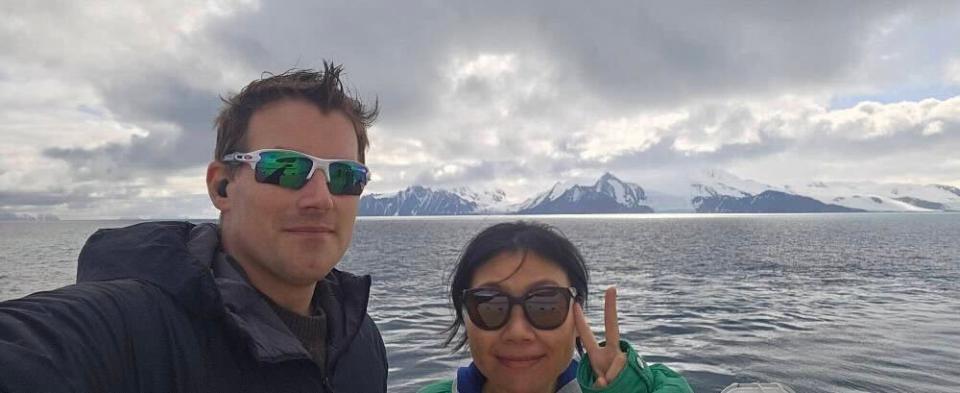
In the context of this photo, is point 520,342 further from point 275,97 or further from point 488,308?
point 275,97

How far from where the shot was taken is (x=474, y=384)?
3951 millimetres

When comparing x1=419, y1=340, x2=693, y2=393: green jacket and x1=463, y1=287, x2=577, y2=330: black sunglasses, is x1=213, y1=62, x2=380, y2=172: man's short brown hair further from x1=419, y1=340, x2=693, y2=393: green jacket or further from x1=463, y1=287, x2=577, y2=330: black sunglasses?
x1=419, y1=340, x2=693, y2=393: green jacket

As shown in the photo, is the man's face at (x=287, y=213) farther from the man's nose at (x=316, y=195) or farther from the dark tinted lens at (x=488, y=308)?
the dark tinted lens at (x=488, y=308)

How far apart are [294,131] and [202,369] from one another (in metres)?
1.57

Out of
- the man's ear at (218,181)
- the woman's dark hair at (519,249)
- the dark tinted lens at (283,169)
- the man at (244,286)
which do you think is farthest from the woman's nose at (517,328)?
the man's ear at (218,181)

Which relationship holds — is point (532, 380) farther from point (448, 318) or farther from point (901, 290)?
point (901, 290)

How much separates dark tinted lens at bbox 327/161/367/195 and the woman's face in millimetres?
1173

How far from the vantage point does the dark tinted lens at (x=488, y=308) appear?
12.6 ft

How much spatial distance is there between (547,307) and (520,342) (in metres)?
0.32

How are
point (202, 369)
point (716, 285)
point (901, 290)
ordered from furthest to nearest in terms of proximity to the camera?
point (716, 285) → point (901, 290) → point (202, 369)

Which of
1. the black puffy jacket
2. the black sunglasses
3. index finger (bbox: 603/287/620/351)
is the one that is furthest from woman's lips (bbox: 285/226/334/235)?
index finger (bbox: 603/287/620/351)

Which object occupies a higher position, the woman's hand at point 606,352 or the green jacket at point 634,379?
the woman's hand at point 606,352

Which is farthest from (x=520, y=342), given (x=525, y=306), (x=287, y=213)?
(x=287, y=213)

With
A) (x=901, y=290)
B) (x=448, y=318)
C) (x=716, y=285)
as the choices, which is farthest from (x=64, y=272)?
(x=901, y=290)
